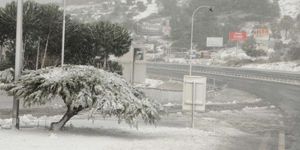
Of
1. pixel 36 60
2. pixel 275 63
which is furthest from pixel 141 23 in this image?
pixel 36 60

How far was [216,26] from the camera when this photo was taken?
145 meters

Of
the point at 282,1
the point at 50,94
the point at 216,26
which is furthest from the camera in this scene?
the point at 282,1

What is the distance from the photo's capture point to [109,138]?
1363cm

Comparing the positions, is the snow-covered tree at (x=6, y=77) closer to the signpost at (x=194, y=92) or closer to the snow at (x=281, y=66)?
the signpost at (x=194, y=92)

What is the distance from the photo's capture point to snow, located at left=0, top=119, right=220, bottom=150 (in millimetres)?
12047

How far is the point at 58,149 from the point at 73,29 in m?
32.5

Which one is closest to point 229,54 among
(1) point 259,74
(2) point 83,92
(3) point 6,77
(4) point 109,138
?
(1) point 259,74

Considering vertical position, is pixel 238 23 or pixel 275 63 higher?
pixel 238 23

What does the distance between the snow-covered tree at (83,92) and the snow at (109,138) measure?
0.62 meters

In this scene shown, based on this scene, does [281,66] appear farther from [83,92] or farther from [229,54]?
[83,92]

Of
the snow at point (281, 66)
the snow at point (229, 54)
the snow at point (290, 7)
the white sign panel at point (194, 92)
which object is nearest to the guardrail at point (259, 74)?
the snow at point (281, 66)

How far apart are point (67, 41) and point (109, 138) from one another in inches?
1228

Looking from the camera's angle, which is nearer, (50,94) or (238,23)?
(50,94)

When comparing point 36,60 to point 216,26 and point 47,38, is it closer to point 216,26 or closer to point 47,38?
point 47,38
